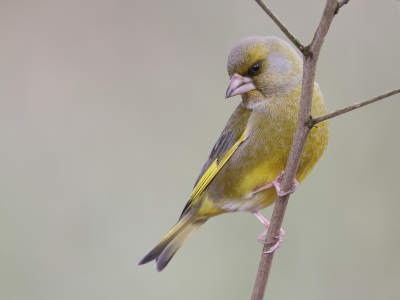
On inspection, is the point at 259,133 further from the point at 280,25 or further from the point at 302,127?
the point at 280,25

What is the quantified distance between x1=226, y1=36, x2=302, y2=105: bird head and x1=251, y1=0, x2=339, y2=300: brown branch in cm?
60

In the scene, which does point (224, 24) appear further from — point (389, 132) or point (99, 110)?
point (389, 132)

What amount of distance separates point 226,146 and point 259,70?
401 mm

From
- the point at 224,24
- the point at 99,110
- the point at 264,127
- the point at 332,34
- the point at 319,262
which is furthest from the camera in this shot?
the point at 99,110

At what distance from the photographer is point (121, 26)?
147 inches

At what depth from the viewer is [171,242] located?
2395 millimetres

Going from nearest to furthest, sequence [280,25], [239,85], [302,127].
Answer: [280,25] → [302,127] → [239,85]

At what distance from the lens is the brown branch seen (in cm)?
104

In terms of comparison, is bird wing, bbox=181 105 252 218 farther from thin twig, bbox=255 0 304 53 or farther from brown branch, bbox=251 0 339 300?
thin twig, bbox=255 0 304 53

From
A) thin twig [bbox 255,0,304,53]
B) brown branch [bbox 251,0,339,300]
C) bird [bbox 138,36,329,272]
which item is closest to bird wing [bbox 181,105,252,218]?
bird [bbox 138,36,329,272]

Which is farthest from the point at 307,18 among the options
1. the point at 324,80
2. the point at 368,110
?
the point at 368,110

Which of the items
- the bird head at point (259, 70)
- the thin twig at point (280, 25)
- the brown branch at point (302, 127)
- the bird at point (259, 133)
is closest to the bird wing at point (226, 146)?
the bird at point (259, 133)

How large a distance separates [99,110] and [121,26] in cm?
70

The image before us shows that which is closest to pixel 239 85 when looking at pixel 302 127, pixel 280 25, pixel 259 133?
pixel 259 133
